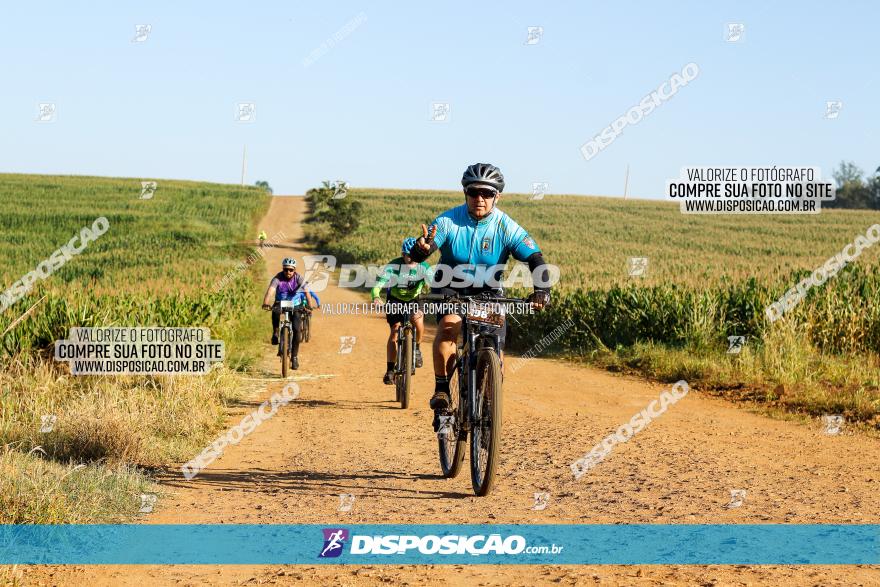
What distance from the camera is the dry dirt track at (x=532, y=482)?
203 inches

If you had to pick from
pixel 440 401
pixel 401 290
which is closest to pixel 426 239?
pixel 440 401

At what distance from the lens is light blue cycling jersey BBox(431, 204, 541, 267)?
7086 mm

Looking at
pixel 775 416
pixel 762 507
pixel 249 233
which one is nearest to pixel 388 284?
pixel 775 416

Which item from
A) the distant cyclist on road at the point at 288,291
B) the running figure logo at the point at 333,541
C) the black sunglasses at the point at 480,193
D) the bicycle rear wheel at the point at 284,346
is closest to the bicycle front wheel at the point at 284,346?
the bicycle rear wheel at the point at 284,346

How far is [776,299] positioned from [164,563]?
1338cm

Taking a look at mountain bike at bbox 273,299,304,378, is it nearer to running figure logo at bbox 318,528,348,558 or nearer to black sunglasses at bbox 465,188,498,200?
black sunglasses at bbox 465,188,498,200

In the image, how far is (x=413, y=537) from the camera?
575cm

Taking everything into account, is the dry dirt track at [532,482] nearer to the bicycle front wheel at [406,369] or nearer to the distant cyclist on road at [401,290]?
the bicycle front wheel at [406,369]

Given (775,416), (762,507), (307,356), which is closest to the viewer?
(762,507)

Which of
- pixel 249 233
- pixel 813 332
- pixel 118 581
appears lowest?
pixel 118 581

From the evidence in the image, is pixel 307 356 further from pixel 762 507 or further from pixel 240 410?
pixel 762 507

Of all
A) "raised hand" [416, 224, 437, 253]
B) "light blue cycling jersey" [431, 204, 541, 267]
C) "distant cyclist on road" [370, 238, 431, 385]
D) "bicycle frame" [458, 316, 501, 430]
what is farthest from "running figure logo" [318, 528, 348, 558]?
"distant cyclist on road" [370, 238, 431, 385]

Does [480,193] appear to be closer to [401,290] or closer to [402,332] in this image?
[402,332]

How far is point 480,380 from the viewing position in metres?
6.92
